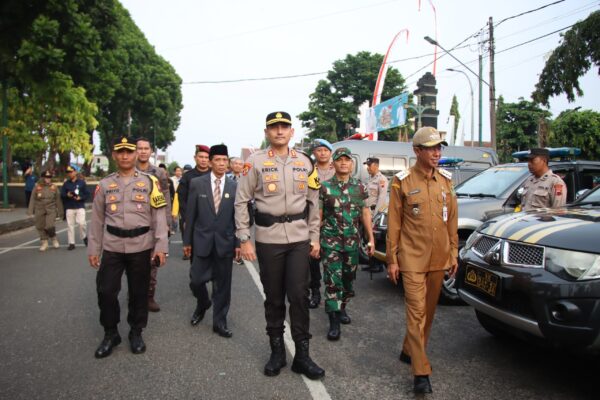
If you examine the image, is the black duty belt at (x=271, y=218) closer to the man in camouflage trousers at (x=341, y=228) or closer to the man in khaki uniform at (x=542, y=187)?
the man in camouflage trousers at (x=341, y=228)

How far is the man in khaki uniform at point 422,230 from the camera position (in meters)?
3.39

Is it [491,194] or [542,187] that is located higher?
[542,187]

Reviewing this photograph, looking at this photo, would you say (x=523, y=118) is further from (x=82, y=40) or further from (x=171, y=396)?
(x=171, y=396)

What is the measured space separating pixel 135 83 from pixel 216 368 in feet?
113

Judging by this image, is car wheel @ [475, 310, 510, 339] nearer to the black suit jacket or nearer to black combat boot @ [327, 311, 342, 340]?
black combat boot @ [327, 311, 342, 340]

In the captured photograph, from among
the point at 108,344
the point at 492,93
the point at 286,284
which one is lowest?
the point at 108,344

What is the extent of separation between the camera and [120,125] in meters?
38.1

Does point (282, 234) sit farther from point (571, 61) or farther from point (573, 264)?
point (571, 61)

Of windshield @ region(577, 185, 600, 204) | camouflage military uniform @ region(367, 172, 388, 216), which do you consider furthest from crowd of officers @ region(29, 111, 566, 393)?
camouflage military uniform @ region(367, 172, 388, 216)

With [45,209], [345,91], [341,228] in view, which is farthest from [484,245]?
[345,91]

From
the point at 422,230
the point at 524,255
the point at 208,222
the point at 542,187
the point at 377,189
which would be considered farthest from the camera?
the point at 377,189

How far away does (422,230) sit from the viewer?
3436 mm

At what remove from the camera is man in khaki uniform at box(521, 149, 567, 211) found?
Result: 5148 mm

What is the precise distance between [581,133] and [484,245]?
82.6 feet
